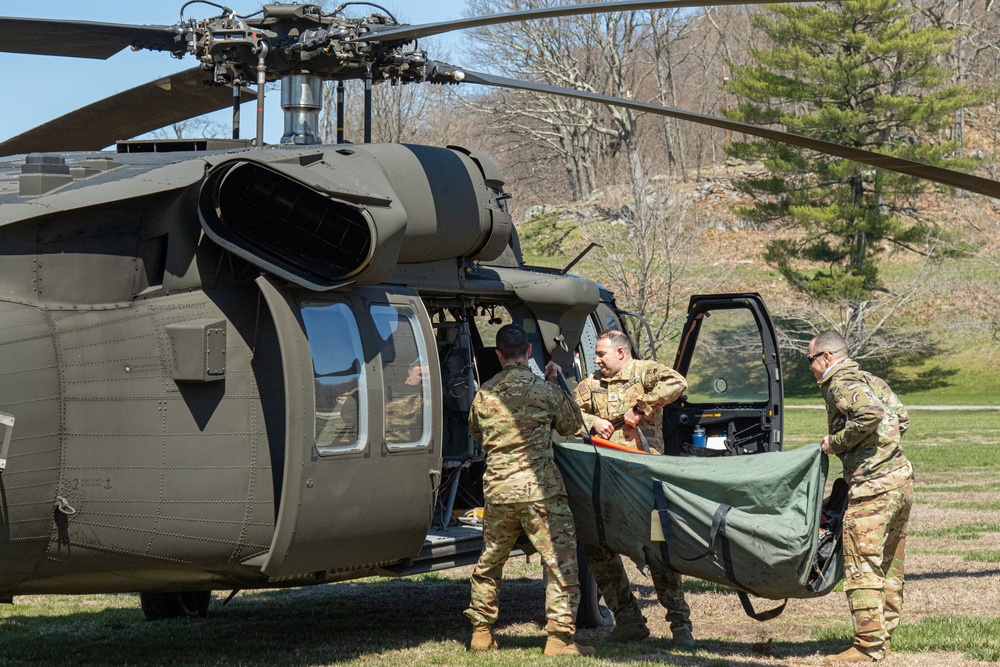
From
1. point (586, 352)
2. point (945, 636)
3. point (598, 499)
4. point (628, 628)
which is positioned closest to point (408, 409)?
point (598, 499)

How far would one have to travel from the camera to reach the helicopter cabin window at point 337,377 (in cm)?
654

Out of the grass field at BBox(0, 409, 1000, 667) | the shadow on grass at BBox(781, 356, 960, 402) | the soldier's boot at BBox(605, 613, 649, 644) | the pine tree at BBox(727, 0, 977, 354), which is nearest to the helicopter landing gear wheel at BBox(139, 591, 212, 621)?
the grass field at BBox(0, 409, 1000, 667)

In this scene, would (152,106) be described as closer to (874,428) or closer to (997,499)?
(874,428)

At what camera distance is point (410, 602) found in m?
9.99

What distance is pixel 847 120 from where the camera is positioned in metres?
41.0

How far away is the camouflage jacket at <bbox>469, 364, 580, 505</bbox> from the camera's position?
7305 mm

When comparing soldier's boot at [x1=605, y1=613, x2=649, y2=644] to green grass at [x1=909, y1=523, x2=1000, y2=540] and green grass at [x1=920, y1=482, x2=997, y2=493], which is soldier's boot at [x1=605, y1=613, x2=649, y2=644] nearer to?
green grass at [x1=909, y1=523, x2=1000, y2=540]

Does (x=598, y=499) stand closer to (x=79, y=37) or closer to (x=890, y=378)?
(x=79, y=37)

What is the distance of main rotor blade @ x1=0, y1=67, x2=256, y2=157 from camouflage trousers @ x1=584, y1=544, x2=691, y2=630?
390 centimetres

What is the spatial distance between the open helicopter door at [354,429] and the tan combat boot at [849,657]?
8.28 ft

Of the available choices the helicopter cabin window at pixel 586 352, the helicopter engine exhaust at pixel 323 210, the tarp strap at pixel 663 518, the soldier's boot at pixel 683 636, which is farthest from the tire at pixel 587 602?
the helicopter engine exhaust at pixel 323 210

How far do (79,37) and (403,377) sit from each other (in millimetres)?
2762

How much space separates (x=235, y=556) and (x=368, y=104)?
277cm

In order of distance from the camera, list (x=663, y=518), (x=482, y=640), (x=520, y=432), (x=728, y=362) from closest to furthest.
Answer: (x=663, y=518) → (x=520, y=432) → (x=482, y=640) → (x=728, y=362)
